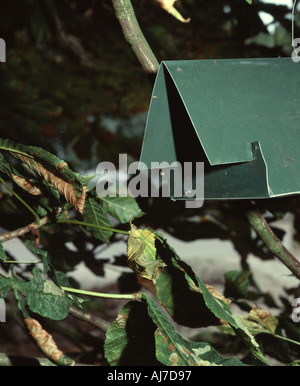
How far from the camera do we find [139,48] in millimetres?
652

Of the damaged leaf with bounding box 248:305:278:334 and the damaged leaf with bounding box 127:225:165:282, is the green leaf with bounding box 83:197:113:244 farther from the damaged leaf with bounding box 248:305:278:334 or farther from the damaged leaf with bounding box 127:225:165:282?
the damaged leaf with bounding box 248:305:278:334

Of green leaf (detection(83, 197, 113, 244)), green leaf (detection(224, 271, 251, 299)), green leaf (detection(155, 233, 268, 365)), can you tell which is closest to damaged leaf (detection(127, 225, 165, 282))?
green leaf (detection(155, 233, 268, 365))

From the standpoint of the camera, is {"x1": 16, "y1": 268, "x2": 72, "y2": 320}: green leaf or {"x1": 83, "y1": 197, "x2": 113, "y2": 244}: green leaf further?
{"x1": 83, "y1": 197, "x2": 113, "y2": 244}: green leaf

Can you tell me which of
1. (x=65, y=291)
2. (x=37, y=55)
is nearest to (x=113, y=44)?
(x=37, y=55)

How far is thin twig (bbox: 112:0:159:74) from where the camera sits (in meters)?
0.65

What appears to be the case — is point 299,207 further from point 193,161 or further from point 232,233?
point 193,161

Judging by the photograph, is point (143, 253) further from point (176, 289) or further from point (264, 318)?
point (264, 318)

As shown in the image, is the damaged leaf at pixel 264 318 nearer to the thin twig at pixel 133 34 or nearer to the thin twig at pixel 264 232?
the thin twig at pixel 264 232

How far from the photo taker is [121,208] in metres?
0.74

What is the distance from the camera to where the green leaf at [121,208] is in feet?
2.42

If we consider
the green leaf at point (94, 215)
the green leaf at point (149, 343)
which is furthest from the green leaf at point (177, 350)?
the green leaf at point (94, 215)

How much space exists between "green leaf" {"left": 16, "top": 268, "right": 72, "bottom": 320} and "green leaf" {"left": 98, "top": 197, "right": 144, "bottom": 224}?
16cm

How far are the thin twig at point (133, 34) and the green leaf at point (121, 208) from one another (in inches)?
8.2
